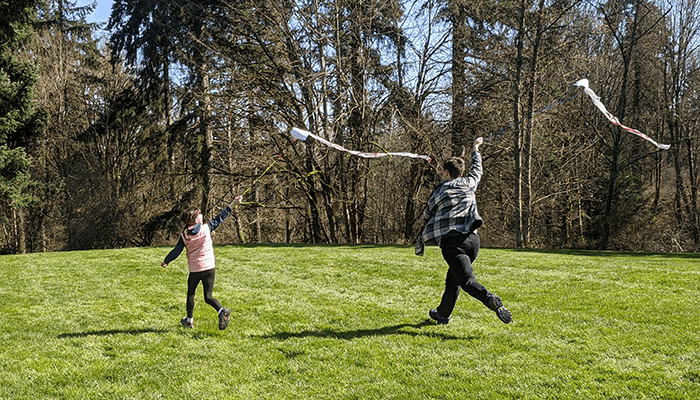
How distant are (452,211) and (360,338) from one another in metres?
1.63

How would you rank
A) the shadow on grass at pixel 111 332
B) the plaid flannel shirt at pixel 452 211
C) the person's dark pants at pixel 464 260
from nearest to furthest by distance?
1. the person's dark pants at pixel 464 260
2. the plaid flannel shirt at pixel 452 211
3. the shadow on grass at pixel 111 332

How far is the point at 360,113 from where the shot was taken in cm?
1738

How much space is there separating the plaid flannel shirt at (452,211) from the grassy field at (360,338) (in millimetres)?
1096

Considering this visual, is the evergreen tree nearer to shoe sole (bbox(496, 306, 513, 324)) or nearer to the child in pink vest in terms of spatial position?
the child in pink vest

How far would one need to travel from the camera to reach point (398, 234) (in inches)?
851

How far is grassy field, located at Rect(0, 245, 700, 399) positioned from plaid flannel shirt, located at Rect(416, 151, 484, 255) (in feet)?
3.60

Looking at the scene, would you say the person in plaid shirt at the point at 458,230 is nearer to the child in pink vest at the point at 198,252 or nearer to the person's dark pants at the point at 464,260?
the person's dark pants at the point at 464,260

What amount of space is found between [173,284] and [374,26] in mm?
12270

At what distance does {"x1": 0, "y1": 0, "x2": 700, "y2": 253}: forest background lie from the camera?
1695 cm

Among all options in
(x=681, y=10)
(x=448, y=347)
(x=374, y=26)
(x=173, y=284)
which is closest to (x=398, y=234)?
(x=374, y=26)

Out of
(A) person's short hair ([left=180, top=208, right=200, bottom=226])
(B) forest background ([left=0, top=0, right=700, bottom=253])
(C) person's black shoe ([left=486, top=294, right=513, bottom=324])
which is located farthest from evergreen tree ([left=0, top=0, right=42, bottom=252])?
(C) person's black shoe ([left=486, top=294, right=513, bottom=324])

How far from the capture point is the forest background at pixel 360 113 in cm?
1695

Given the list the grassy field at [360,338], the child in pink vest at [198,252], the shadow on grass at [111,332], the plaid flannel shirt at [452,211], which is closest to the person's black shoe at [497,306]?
the grassy field at [360,338]

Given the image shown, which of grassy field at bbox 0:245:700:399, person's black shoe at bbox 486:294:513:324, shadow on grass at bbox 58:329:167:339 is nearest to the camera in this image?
grassy field at bbox 0:245:700:399
